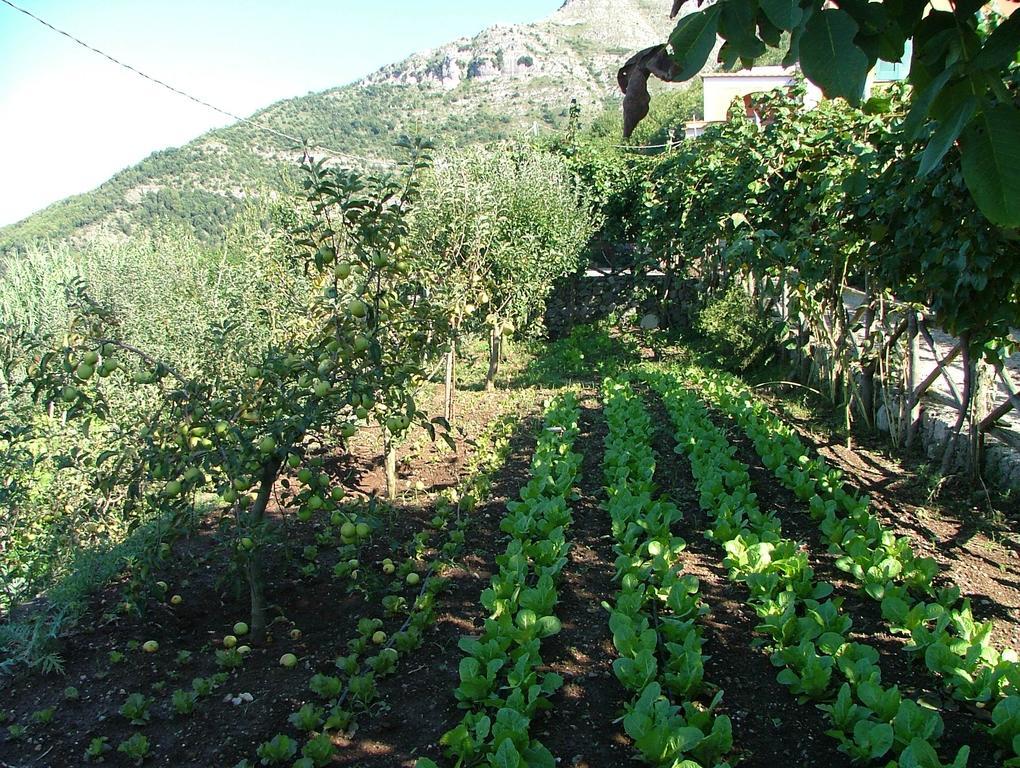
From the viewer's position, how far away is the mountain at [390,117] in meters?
22.0

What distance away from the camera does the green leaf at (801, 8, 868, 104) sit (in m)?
1.07

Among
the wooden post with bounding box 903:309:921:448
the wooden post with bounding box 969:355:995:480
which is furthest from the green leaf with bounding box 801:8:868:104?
the wooden post with bounding box 903:309:921:448

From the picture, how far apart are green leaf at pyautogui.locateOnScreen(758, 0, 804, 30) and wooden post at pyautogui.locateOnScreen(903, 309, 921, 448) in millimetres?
5569

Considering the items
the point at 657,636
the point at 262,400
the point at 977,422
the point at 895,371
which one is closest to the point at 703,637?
the point at 657,636

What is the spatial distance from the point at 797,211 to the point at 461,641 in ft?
20.0

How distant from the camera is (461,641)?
10.7ft

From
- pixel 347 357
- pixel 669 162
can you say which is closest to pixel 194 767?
pixel 347 357

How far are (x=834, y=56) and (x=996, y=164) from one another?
0.28 m

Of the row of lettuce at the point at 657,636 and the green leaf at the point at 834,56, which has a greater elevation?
the green leaf at the point at 834,56

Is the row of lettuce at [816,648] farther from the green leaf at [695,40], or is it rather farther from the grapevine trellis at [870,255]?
the green leaf at [695,40]

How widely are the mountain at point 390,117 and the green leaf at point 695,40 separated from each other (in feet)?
5.45

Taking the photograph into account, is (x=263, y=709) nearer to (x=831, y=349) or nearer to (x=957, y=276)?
(x=957, y=276)

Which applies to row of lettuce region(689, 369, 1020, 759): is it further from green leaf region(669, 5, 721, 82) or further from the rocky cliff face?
the rocky cliff face

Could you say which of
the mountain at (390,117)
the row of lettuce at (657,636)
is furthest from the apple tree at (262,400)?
the row of lettuce at (657,636)
